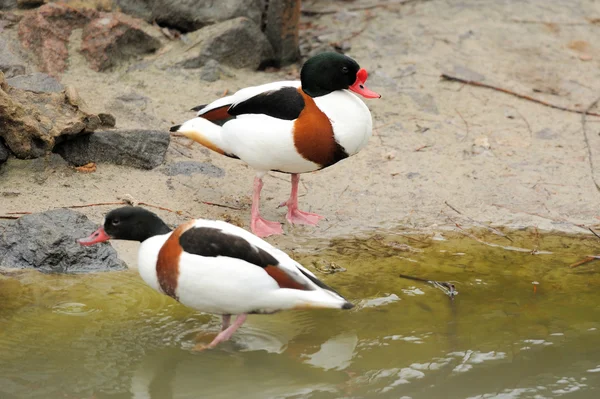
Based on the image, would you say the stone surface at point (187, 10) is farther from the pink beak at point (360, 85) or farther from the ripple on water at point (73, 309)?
the ripple on water at point (73, 309)

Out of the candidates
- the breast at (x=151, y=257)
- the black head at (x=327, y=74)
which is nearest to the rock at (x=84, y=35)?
the black head at (x=327, y=74)

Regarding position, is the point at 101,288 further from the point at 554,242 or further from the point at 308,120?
the point at 554,242

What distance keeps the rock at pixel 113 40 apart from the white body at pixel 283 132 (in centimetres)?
226

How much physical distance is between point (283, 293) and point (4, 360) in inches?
52.1

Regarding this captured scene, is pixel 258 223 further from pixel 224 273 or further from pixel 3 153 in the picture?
pixel 3 153

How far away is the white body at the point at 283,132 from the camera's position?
5.26 meters

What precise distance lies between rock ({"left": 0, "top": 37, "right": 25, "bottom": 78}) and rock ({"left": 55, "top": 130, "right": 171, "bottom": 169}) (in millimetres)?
1211

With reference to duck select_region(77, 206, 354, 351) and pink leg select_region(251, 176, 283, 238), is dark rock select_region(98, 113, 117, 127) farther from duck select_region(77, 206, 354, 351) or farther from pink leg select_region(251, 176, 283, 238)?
duck select_region(77, 206, 354, 351)

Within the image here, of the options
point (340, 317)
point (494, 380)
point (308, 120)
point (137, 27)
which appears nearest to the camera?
point (494, 380)

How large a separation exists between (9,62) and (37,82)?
57cm

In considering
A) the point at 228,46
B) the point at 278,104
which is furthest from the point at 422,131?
the point at 278,104

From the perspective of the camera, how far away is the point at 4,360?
410 cm

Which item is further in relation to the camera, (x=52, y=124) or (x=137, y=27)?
(x=137, y=27)

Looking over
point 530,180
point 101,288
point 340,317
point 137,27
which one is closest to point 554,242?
point 530,180
